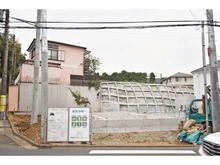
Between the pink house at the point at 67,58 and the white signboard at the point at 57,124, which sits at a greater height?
the pink house at the point at 67,58

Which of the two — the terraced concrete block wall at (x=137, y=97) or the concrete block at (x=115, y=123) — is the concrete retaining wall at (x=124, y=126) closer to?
the concrete block at (x=115, y=123)

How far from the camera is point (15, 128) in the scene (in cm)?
1086

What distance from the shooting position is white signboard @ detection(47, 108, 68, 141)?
28.4 feet

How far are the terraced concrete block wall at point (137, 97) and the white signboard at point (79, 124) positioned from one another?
1007 cm

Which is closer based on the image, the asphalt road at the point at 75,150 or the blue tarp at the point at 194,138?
the asphalt road at the point at 75,150

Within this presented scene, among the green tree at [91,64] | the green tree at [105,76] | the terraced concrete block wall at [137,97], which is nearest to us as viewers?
the terraced concrete block wall at [137,97]

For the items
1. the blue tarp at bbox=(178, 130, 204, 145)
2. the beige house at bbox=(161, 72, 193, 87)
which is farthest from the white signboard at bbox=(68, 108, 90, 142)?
the beige house at bbox=(161, 72, 193, 87)

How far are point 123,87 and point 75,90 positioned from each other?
20.2 ft

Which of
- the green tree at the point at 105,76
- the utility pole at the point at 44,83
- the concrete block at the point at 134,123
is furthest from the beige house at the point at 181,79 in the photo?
the utility pole at the point at 44,83

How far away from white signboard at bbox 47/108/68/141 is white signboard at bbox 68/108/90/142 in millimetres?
216

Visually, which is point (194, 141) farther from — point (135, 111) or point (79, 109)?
point (135, 111)

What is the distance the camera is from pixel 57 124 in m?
8.73

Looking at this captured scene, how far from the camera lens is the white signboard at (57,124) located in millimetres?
8656

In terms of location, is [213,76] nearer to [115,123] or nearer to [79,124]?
[115,123]
